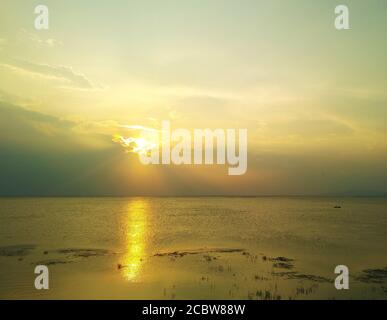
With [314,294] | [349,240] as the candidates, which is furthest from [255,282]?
[349,240]

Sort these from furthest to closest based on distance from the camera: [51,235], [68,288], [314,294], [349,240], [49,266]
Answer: [51,235] → [349,240] → [49,266] → [68,288] → [314,294]

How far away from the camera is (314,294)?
20.4 metres

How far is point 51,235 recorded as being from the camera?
46750 millimetres

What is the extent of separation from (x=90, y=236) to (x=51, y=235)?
4825mm

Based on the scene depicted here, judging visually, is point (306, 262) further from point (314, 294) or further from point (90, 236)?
point (90, 236)

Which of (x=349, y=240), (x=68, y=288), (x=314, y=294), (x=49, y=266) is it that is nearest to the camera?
(x=314, y=294)
